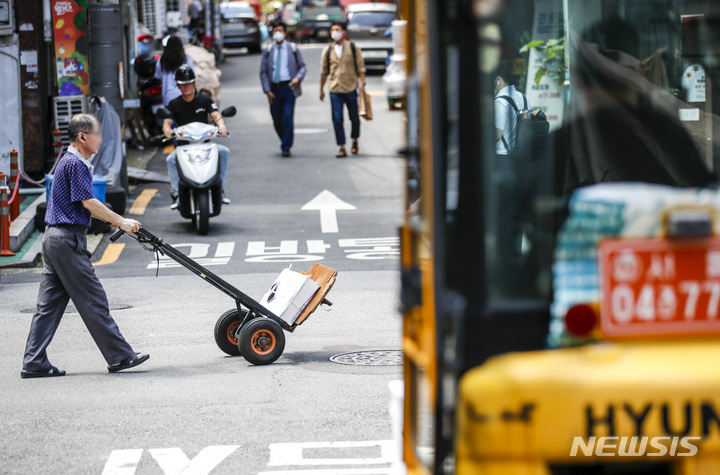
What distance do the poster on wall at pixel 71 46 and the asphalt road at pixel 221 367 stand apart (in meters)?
1.95

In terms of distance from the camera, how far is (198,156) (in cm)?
1304

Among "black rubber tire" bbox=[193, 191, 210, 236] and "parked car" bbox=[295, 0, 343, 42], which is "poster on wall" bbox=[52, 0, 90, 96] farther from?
"parked car" bbox=[295, 0, 343, 42]

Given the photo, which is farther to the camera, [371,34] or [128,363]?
[371,34]

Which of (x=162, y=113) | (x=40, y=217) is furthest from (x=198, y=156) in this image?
(x=40, y=217)

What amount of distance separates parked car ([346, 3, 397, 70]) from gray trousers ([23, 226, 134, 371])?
957 inches

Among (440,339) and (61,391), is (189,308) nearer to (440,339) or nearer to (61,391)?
(61,391)

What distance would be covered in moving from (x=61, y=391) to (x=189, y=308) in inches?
105

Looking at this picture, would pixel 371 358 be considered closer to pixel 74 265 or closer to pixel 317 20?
pixel 74 265

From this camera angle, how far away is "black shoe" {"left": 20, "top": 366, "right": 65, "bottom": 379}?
24.9ft

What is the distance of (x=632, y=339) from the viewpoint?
3.02m

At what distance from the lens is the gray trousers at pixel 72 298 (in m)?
7.55

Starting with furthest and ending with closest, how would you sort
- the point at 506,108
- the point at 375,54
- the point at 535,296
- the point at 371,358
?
1. the point at 375,54
2. the point at 371,358
3. the point at 506,108
4. the point at 535,296

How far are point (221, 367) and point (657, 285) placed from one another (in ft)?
16.9

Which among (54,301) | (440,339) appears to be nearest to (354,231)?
(54,301)
